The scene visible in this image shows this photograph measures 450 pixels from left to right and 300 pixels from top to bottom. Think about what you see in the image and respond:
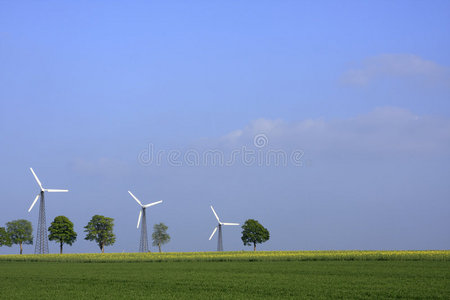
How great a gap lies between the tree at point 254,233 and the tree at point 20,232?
57.0 meters

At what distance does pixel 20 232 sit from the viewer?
133 metres

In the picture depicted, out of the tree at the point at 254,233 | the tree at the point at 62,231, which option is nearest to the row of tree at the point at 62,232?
the tree at the point at 62,231

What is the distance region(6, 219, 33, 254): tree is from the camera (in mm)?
131750

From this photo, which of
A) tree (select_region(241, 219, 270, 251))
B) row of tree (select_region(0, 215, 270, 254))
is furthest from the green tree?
tree (select_region(241, 219, 270, 251))

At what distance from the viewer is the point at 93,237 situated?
426ft

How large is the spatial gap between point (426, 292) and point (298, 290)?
7.57 m

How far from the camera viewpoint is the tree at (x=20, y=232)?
132 meters

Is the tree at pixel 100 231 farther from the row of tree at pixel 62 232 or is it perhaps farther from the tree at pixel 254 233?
the tree at pixel 254 233

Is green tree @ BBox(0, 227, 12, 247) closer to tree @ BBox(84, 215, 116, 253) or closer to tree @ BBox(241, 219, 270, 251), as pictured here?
tree @ BBox(84, 215, 116, 253)

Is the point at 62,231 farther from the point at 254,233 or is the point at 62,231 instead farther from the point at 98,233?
the point at 254,233

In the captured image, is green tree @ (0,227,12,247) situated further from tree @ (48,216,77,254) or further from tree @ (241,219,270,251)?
tree @ (241,219,270,251)

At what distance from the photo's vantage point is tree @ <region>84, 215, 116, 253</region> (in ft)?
427

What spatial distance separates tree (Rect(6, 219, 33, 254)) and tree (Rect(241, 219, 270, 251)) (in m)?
57.0

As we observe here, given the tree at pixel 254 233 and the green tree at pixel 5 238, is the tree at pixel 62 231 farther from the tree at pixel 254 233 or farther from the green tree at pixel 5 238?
the tree at pixel 254 233
